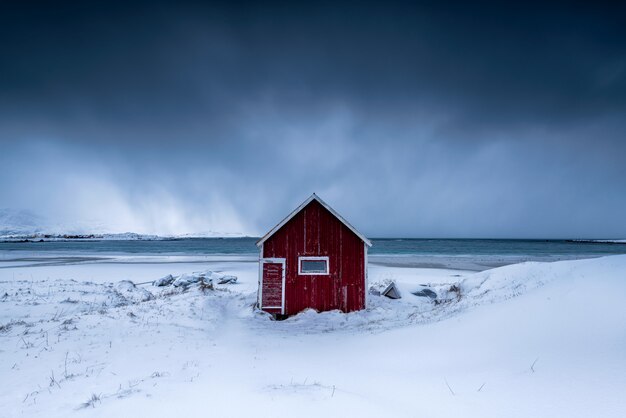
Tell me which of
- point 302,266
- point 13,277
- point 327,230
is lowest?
point 13,277

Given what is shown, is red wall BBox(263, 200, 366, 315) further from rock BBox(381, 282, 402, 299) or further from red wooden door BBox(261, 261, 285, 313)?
rock BBox(381, 282, 402, 299)

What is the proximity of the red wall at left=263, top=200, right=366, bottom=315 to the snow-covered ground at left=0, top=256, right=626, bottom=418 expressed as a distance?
2681 mm

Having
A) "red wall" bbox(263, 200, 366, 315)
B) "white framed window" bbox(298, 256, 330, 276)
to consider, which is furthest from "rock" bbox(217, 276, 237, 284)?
"white framed window" bbox(298, 256, 330, 276)

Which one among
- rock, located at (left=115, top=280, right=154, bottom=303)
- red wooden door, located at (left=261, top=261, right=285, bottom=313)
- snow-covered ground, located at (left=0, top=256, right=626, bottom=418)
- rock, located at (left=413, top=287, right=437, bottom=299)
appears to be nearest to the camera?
snow-covered ground, located at (left=0, top=256, right=626, bottom=418)

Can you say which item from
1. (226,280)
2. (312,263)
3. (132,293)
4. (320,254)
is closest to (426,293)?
(320,254)

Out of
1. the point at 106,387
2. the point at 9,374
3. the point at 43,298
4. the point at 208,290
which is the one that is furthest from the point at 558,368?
the point at 43,298

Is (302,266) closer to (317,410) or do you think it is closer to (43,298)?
(317,410)

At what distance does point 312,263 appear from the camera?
16547 millimetres

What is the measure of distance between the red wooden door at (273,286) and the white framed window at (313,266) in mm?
928

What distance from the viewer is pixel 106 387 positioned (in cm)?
639

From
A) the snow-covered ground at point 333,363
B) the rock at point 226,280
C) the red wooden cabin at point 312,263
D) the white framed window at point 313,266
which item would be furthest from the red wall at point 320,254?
the rock at point 226,280

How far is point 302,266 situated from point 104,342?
29.1ft

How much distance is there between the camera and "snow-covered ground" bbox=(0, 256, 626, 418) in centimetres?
483

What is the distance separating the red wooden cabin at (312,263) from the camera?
53.1 feet
